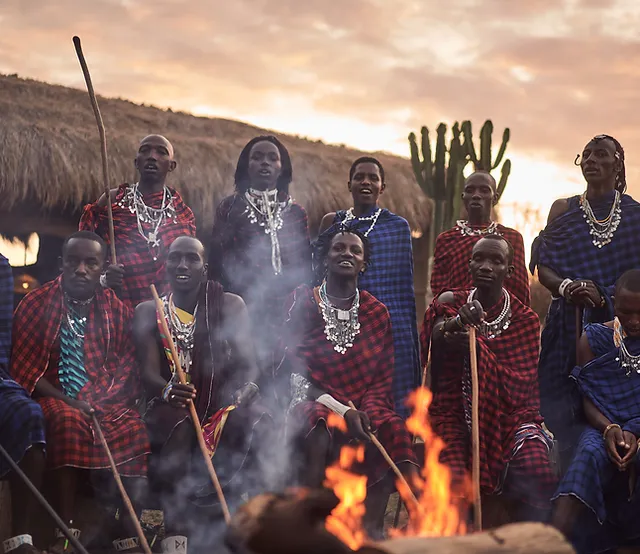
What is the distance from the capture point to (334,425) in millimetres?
4898

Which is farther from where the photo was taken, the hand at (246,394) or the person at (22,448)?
the hand at (246,394)

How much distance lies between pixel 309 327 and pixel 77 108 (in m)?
7.02

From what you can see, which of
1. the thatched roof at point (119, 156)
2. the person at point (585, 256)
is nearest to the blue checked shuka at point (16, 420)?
the person at point (585, 256)

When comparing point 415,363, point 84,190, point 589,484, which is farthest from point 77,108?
point 589,484

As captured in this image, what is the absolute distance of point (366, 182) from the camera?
6105mm

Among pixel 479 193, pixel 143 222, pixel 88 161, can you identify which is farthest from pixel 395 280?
pixel 88 161

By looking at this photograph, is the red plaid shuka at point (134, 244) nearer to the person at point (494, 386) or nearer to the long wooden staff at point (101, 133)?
the long wooden staff at point (101, 133)

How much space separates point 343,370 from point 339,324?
0.96ft

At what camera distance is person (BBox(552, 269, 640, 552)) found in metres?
4.41

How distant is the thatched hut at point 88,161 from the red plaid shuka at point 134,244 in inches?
158

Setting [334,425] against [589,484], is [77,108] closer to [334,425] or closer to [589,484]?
[334,425]

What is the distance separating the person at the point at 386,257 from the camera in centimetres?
605

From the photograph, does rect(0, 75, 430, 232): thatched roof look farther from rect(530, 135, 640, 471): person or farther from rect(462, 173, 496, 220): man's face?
rect(530, 135, 640, 471): person

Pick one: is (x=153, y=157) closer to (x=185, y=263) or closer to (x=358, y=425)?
(x=185, y=263)
